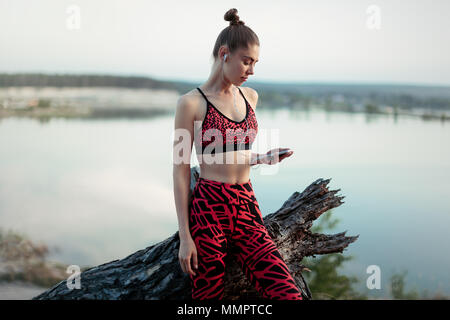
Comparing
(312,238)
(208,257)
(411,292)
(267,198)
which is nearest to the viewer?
(208,257)

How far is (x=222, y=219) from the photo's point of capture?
1847 mm

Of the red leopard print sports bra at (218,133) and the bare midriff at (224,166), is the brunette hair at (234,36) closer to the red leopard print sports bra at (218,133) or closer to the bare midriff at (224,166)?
the red leopard print sports bra at (218,133)

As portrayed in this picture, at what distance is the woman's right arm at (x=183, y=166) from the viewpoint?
5.92ft

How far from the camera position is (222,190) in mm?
1857

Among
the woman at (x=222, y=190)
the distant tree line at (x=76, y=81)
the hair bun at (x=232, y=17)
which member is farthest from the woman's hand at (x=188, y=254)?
the distant tree line at (x=76, y=81)

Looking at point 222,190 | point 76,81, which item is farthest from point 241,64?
point 76,81

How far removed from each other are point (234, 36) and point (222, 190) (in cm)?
67

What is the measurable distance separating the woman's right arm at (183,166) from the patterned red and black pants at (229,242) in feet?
0.13

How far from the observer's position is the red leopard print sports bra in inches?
72.4

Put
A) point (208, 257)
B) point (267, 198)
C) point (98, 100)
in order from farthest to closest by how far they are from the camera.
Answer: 1. point (98, 100)
2. point (267, 198)
3. point (208, 257)
